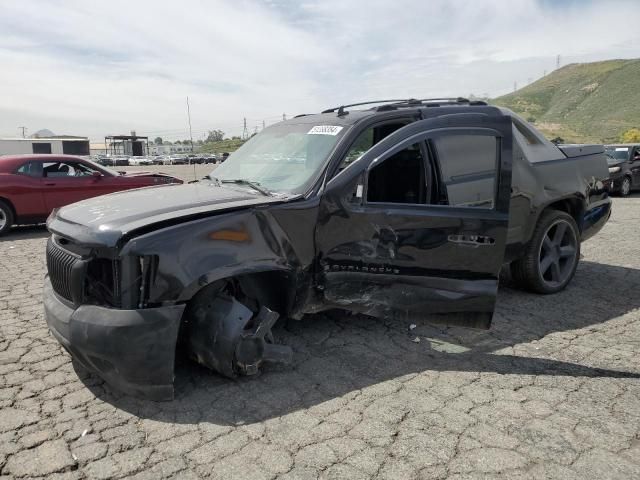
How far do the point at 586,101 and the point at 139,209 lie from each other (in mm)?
109882

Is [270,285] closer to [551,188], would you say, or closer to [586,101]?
[551,188]

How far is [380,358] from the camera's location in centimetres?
379

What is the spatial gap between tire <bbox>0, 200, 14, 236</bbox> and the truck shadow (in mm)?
7078

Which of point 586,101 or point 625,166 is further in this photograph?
point 586,101

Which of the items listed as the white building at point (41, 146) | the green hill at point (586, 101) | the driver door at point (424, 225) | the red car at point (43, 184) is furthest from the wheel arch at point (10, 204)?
the white building at point (41, 146)

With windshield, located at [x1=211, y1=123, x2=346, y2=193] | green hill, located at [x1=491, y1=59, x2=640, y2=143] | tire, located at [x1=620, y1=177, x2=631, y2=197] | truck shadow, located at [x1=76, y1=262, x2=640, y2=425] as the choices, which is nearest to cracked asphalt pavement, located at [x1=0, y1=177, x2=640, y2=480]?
truck shadow, located at [x1=76, y1=262, x2=640, y2=425]

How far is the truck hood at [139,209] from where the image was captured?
9.87ft

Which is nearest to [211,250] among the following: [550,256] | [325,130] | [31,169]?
[325,130]

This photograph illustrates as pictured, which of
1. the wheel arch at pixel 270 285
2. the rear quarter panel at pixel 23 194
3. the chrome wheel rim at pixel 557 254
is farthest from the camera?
the rear quarter panel at pixel 23 194

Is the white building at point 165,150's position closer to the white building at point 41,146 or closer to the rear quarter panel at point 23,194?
the white building at point 41,146

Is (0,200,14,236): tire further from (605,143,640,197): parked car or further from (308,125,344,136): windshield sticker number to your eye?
(605,143,640,197): parked car

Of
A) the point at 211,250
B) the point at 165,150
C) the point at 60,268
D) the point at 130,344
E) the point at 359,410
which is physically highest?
the point at 165,150

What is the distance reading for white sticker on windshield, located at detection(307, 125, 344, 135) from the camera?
13.1 feet

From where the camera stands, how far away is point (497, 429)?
2.86m
